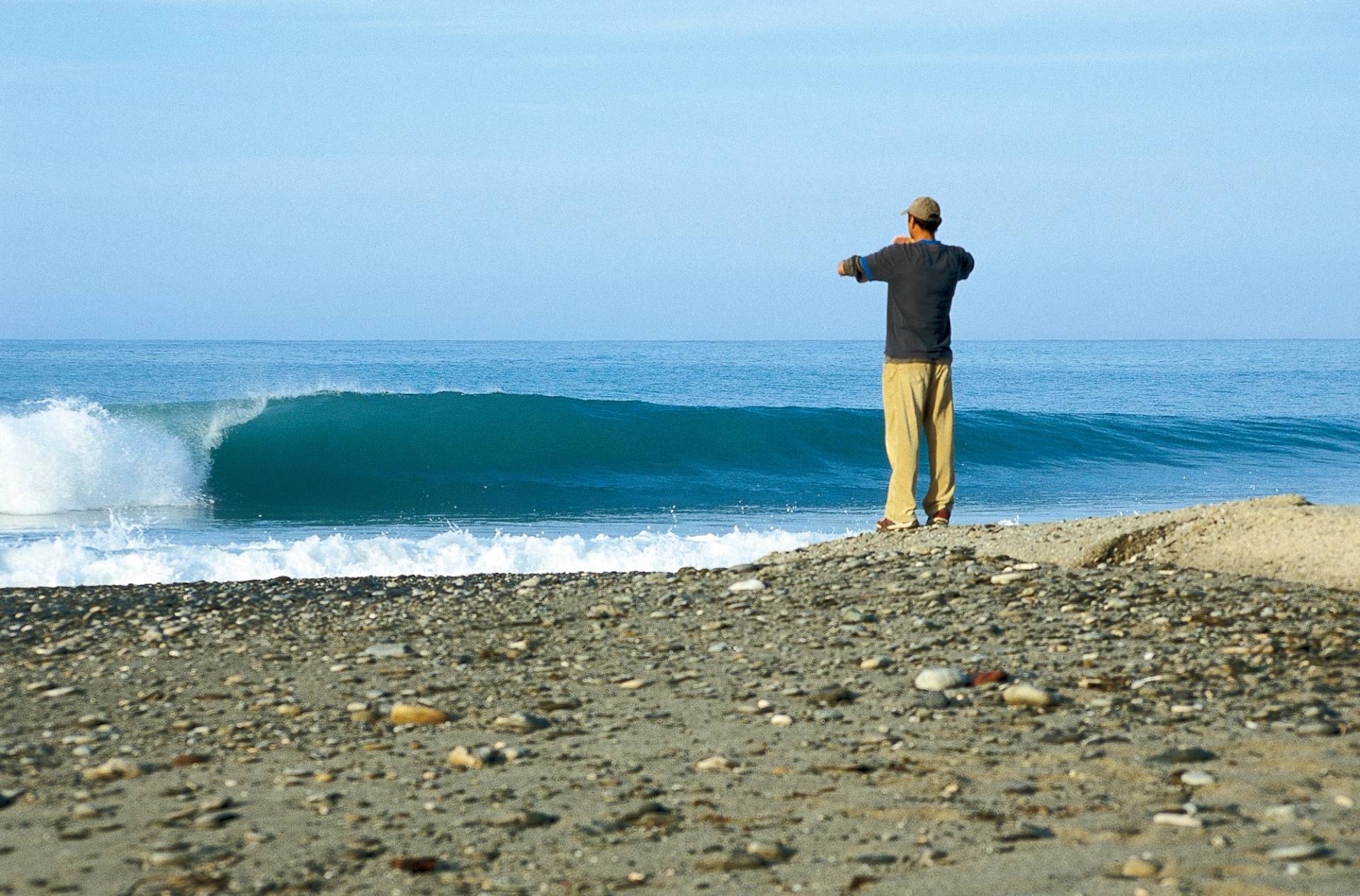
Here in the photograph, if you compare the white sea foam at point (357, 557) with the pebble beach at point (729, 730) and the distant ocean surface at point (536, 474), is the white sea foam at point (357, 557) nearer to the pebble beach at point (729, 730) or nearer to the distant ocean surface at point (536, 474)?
the distant ocean surface at point (536, 474)

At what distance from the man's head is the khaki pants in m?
0.74

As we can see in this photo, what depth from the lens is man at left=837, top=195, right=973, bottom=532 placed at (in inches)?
281

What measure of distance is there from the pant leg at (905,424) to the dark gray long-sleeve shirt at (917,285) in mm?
95

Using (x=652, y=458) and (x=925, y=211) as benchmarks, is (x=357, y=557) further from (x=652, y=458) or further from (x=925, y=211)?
(x=652, y=458)

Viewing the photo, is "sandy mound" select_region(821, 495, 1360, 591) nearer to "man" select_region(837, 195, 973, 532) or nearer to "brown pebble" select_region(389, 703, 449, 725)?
"man" select_region(837, 195, 973, 532)

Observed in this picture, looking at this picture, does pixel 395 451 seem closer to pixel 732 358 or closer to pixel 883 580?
pixel 883 580

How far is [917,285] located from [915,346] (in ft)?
1.17

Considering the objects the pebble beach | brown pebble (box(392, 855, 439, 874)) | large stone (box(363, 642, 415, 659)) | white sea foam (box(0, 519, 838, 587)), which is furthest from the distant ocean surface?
brown pebble (box(392, 855, 439, 874))

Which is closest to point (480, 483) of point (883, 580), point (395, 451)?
point (395, 451)

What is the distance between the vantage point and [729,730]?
363cm

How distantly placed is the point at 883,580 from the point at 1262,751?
2.65 m

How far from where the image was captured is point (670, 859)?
2633 mm

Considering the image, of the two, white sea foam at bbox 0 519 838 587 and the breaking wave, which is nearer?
white sea foam at bbox 0 519 838 587

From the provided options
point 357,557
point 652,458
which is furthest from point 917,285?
point 652,458
